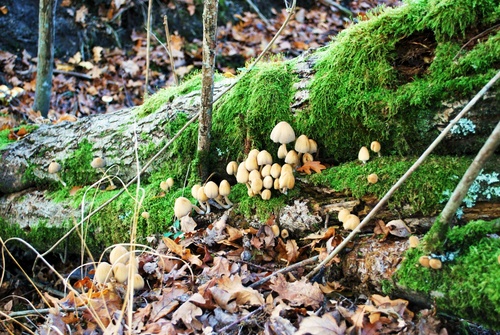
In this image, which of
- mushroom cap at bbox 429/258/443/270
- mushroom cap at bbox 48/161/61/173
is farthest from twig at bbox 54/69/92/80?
mushroom cap at bbox 429/258/443/270

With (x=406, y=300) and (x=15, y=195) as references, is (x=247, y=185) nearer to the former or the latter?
(x=406, y=300)

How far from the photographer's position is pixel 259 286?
9.61 feet

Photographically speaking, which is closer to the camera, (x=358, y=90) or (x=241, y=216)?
(x=358, y=90)

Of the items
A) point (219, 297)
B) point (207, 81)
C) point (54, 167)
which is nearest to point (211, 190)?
point (207, 81)

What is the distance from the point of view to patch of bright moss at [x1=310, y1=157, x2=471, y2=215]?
2902 millimetres

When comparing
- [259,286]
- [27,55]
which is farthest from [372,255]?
[27,55]

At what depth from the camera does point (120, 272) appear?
302 centimetres

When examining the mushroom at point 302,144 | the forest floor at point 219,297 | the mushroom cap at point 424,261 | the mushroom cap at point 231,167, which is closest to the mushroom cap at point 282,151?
the mushroom at point 302,144

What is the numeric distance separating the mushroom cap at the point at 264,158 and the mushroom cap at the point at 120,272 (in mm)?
1351

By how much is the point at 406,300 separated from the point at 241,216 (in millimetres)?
1509

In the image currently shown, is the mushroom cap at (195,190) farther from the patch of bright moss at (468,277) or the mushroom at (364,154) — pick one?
the patch of bright moss at (468,277)

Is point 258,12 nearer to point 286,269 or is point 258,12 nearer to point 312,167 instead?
point 312,167

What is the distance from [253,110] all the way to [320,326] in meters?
1.92

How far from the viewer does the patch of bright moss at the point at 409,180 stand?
2.90 m
